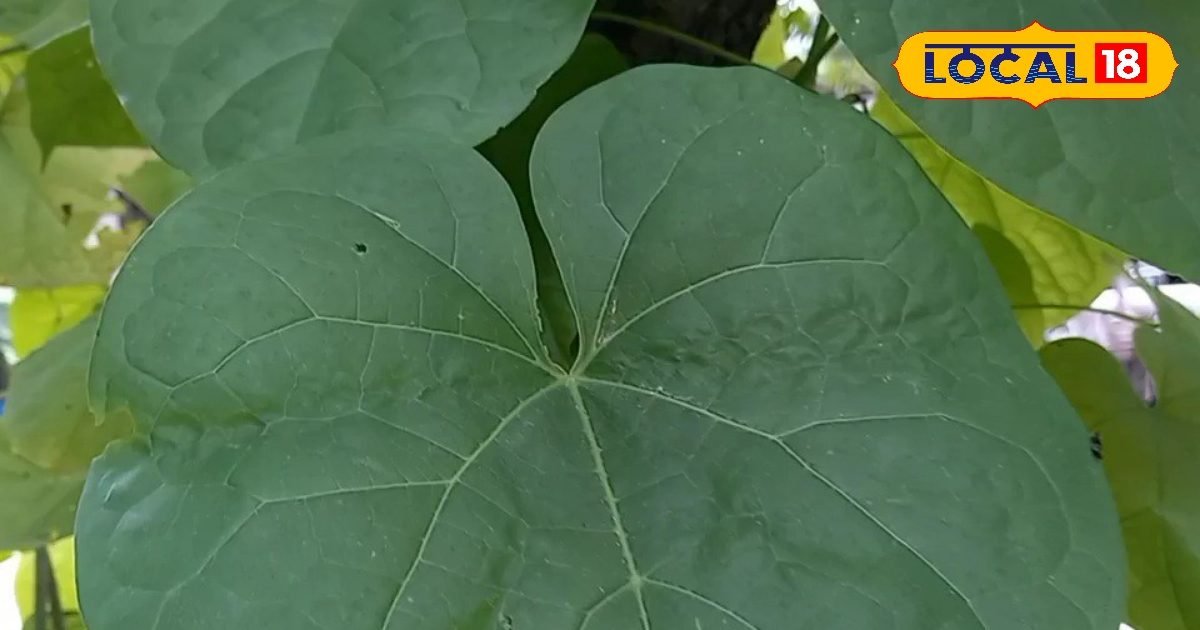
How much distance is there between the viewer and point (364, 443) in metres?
0.31

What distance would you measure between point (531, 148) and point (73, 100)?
13.2 inches

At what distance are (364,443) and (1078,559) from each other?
22 cm

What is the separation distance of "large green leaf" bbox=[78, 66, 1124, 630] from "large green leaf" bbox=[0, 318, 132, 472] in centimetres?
33

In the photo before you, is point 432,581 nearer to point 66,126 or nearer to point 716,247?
point 716,247

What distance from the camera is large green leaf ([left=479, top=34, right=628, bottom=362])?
0.47m

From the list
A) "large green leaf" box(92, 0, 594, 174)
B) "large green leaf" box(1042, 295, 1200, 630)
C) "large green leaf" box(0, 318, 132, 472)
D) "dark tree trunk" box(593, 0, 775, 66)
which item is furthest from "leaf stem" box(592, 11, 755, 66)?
"large green leaf" box(0, 318, 132, 472)

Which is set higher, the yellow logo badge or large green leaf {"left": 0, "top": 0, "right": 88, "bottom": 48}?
Answer: the yellow logo badge

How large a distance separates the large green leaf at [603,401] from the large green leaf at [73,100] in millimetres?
335

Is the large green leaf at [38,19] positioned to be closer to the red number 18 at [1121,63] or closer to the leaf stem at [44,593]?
the leaf stem at [44,593]

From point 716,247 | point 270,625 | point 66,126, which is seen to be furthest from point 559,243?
point 66,126

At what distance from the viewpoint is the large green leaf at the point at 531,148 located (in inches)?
18.4

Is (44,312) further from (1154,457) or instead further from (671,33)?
Result: (1154,457)

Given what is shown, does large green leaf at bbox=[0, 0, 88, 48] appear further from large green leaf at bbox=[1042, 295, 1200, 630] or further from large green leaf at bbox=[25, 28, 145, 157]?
large green leaf at bbox=[1042, 295, 1200, 630]

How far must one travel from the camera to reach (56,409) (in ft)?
2.02
